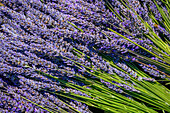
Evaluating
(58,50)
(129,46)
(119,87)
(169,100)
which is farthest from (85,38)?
(169,100)

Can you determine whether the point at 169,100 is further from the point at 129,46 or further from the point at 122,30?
the point at 122,30

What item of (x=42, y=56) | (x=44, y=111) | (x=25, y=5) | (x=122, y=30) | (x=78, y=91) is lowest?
(x=44, y=111)

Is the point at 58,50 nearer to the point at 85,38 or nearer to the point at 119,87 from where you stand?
the point at 85,38

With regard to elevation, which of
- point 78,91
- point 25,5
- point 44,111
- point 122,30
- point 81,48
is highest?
point 122,30

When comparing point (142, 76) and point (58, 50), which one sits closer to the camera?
point (58, 50)

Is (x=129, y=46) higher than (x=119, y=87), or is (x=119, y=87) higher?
(x=129, y=46)

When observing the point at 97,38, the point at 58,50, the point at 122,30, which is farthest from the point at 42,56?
the point at 122,30
